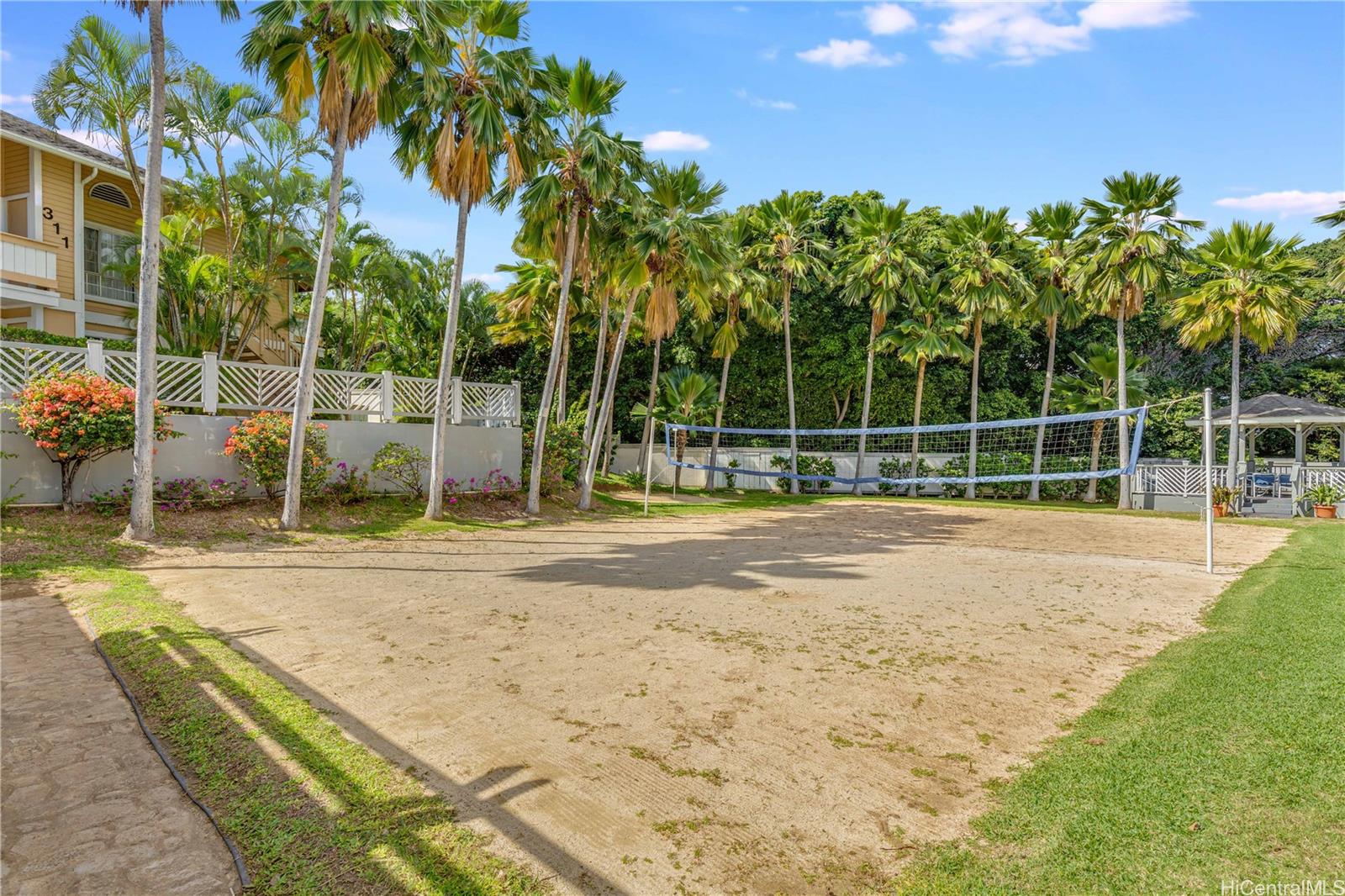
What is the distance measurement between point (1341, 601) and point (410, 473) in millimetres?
14092

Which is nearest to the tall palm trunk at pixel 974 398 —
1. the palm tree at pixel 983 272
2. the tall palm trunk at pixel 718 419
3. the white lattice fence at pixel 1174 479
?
the palm tree at pixel 983 272

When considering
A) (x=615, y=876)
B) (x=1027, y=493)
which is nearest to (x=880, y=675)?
(x=615, y=876)

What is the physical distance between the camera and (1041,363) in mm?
26875

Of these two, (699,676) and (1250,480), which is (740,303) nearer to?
(1250,480)

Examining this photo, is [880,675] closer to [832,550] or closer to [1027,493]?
[832,550]

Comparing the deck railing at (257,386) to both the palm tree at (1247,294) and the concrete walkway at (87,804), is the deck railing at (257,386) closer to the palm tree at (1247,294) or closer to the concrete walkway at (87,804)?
the concrete walkway at (87,804)

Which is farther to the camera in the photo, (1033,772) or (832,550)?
(832,550)

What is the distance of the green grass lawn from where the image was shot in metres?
2.81

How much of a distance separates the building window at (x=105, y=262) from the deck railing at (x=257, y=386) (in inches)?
281

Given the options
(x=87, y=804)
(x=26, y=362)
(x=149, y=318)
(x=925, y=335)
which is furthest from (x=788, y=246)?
(x=87, y=804)

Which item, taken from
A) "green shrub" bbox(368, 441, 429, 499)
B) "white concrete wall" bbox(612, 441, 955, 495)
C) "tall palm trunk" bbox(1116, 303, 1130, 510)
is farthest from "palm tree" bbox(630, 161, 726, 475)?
"tall palm trunk" bbox(1116, 303, 1130, 510)

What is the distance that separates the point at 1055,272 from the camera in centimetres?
2317

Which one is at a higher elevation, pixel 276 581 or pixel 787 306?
pixel 787 306


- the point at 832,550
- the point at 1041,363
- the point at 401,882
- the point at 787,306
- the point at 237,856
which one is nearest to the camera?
the point at 401,882
